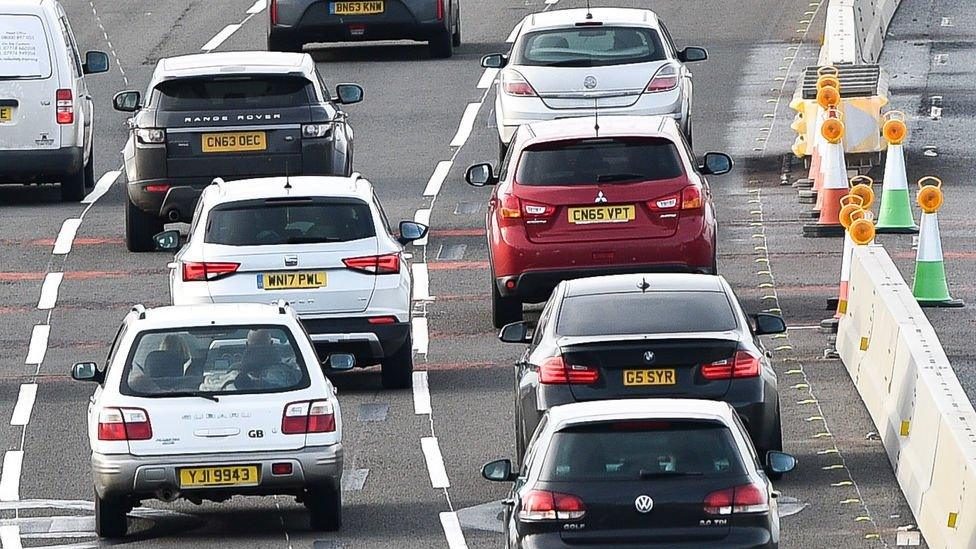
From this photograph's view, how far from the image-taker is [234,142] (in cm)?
2391

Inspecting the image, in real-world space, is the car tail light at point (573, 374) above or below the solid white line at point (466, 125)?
above

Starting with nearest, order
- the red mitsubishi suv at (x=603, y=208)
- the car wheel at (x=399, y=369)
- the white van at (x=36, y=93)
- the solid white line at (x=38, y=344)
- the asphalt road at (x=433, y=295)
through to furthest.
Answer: the asphalt road at (x=433, y=295) → the car wheel at (x=399, y=369) → the red mitsubishi suv at (x=603, y=208) → the solid white line at (x=38, y=344) → the white van at (x=36, y=93)

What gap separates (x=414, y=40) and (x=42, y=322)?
1475 cm

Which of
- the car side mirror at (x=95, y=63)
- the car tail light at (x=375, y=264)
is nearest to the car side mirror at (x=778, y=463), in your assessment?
the car tail light at (x=375, y=264)

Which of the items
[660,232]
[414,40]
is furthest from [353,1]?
[660,232]

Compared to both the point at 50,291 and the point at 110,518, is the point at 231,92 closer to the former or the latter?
the point at 50,291

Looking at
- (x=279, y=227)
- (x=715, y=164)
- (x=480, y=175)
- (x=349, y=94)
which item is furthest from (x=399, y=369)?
(x=349, y=94)

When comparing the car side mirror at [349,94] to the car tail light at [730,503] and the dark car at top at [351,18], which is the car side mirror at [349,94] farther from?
the car tail light at [730,503]

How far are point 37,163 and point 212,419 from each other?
12.6 meters

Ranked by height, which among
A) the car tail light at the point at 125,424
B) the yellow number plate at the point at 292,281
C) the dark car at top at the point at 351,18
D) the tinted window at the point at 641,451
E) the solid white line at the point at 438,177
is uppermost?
the tinted window at the point at 641,451

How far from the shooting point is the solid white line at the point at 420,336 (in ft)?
68.8

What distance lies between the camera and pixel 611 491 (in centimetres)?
1177

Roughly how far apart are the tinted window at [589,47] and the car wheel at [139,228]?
4459mm

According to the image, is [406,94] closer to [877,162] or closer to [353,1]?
[353,1]
